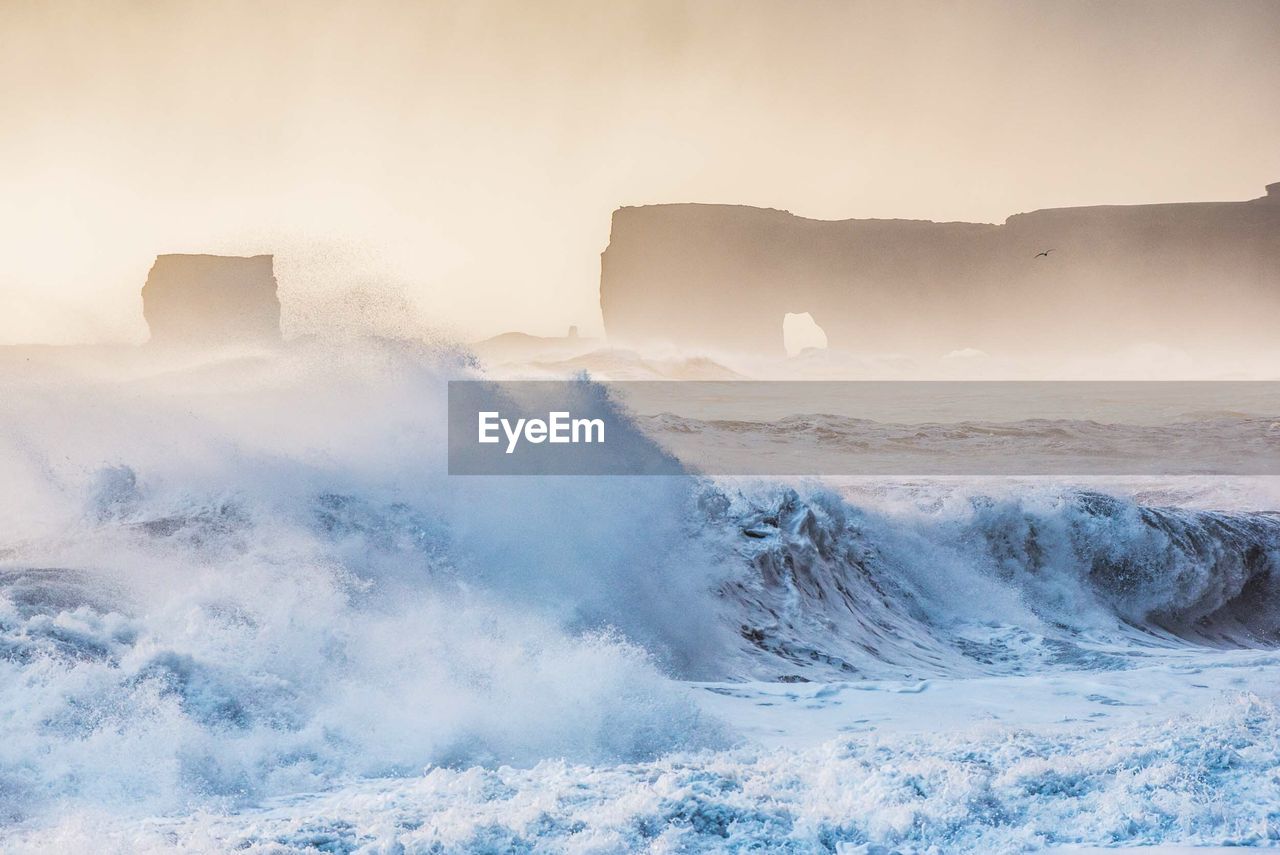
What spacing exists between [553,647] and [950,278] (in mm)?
44095

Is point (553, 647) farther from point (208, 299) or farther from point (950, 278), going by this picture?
point (950, 278)

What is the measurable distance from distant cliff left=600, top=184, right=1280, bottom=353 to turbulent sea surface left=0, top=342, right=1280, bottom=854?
31255 millimetres

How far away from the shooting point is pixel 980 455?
25.1 metres

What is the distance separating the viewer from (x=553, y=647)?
7.36 meters

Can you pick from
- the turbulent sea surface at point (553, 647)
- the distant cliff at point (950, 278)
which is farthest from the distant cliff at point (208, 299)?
the distant cliff at point (950, 278)

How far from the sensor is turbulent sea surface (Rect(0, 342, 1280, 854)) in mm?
4680

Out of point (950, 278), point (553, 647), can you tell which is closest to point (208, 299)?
point (553, 647)

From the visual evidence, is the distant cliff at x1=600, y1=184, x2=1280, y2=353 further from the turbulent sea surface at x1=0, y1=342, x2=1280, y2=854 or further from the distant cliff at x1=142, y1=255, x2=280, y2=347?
the turbulent sea surface at x1=0, y1=342, x2=1280, y2=854

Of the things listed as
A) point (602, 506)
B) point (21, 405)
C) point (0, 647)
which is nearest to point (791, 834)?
point (0, 647)

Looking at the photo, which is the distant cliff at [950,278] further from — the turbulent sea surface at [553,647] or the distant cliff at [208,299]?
the turbulent sea surface at [553,647]

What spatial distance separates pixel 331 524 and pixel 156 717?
3.61 m

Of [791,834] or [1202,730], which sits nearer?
[791,834]

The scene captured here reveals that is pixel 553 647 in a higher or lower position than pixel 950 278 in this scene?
lower

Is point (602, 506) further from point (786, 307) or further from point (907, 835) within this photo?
point (786, 307)
